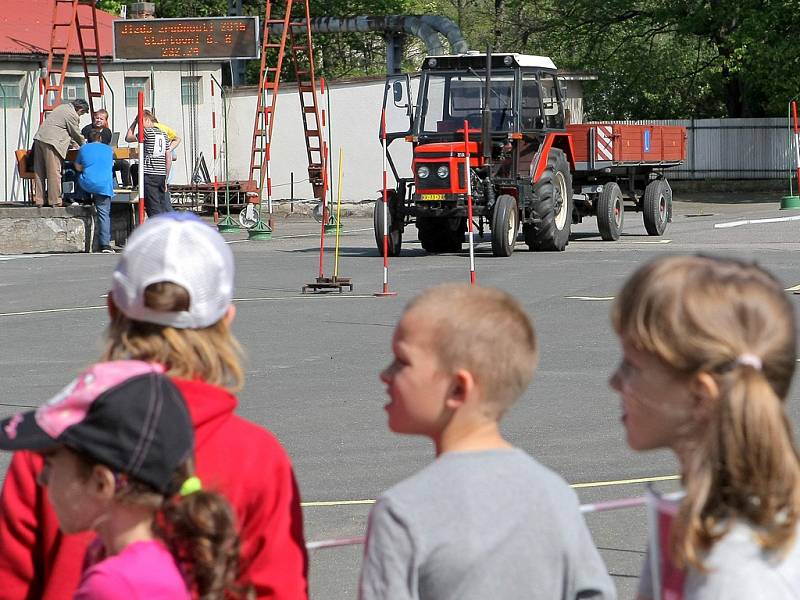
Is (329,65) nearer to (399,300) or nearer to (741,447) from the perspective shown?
(399,300)

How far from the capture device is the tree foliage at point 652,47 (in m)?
40.2

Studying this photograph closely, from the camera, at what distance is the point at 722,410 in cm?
217

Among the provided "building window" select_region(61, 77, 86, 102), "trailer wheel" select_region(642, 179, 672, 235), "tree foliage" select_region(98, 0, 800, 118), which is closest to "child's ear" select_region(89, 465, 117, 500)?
"trailer wheel" select_region(642, 179, 672, 235)

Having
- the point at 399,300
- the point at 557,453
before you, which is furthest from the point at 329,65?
the point at 557,453

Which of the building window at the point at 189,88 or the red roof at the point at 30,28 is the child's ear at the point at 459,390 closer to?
the red roof at the point at 30,28

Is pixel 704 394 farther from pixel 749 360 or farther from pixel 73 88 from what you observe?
pixel 73 88

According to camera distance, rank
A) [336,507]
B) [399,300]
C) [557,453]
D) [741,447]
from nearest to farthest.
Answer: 1. [741,447]
2. [336,507]
3. [557,453]
4. [399,300]

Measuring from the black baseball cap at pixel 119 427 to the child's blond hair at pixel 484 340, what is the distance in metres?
0.49

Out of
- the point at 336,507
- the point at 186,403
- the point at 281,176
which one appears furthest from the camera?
the point at 281,176

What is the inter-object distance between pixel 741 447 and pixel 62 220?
73.3 feet

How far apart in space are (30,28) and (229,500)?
110ft

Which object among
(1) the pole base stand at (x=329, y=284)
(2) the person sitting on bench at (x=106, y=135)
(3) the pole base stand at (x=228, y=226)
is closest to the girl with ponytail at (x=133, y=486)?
(1) the pole base stand at (x=329, y=284)

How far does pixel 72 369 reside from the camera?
10711mm

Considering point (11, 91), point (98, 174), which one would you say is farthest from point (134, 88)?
point (98, 174)
